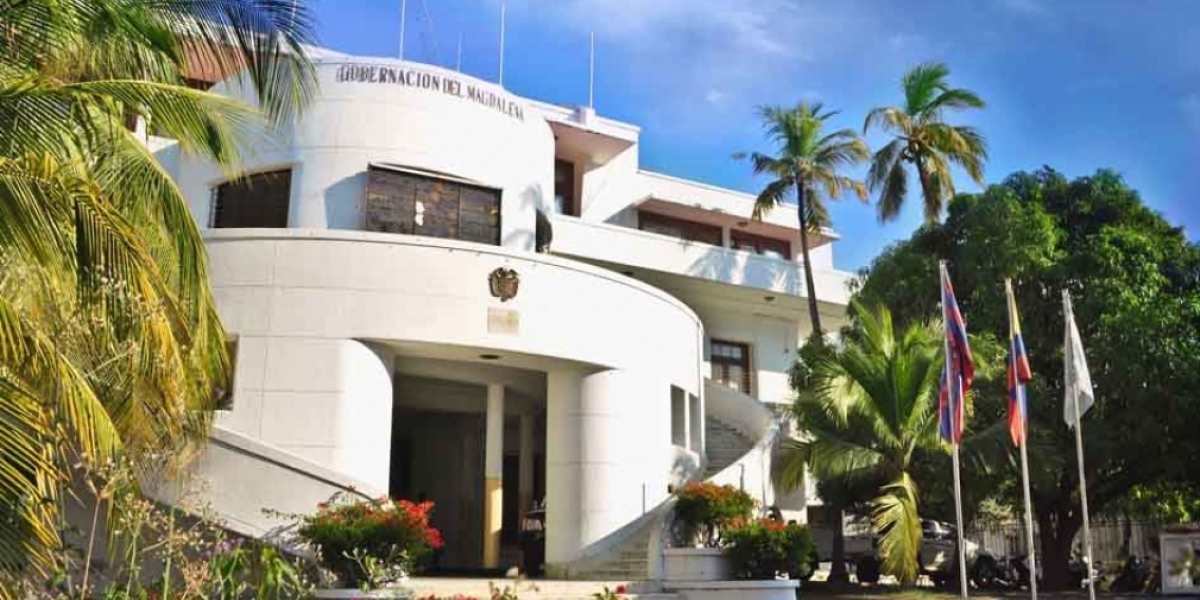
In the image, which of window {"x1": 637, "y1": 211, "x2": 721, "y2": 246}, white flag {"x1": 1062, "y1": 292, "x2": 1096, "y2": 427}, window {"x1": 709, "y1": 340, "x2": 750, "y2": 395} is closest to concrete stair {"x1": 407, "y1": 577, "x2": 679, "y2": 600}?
white flag {"x1": 1062, "y1": 292, "x2": 1096, "y2": 427}

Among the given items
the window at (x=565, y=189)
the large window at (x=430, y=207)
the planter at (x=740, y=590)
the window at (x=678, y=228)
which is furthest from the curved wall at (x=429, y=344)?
the window at (x=678, y=228)

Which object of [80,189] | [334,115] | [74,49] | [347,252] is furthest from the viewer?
[334,115]

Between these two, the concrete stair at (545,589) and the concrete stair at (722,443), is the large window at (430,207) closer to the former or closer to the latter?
the concrete stair at (545,589)

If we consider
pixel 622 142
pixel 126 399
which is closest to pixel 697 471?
pixel 622 142

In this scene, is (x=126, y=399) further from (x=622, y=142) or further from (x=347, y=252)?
(x=622, y=142)

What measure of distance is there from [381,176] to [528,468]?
723cm

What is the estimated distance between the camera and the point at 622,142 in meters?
33.0

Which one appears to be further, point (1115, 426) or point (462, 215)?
point (462, 215)

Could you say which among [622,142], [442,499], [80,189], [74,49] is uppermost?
[622,142]

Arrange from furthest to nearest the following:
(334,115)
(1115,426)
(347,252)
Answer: (334,115), (1115,426), (347,252)

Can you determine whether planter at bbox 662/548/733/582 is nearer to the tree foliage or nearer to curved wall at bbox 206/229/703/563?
curved wall at bbox 206/229/703/563

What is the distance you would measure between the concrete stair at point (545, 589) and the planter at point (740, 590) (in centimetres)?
30

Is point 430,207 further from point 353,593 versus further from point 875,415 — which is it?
point 353,593

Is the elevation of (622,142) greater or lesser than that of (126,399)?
greater
